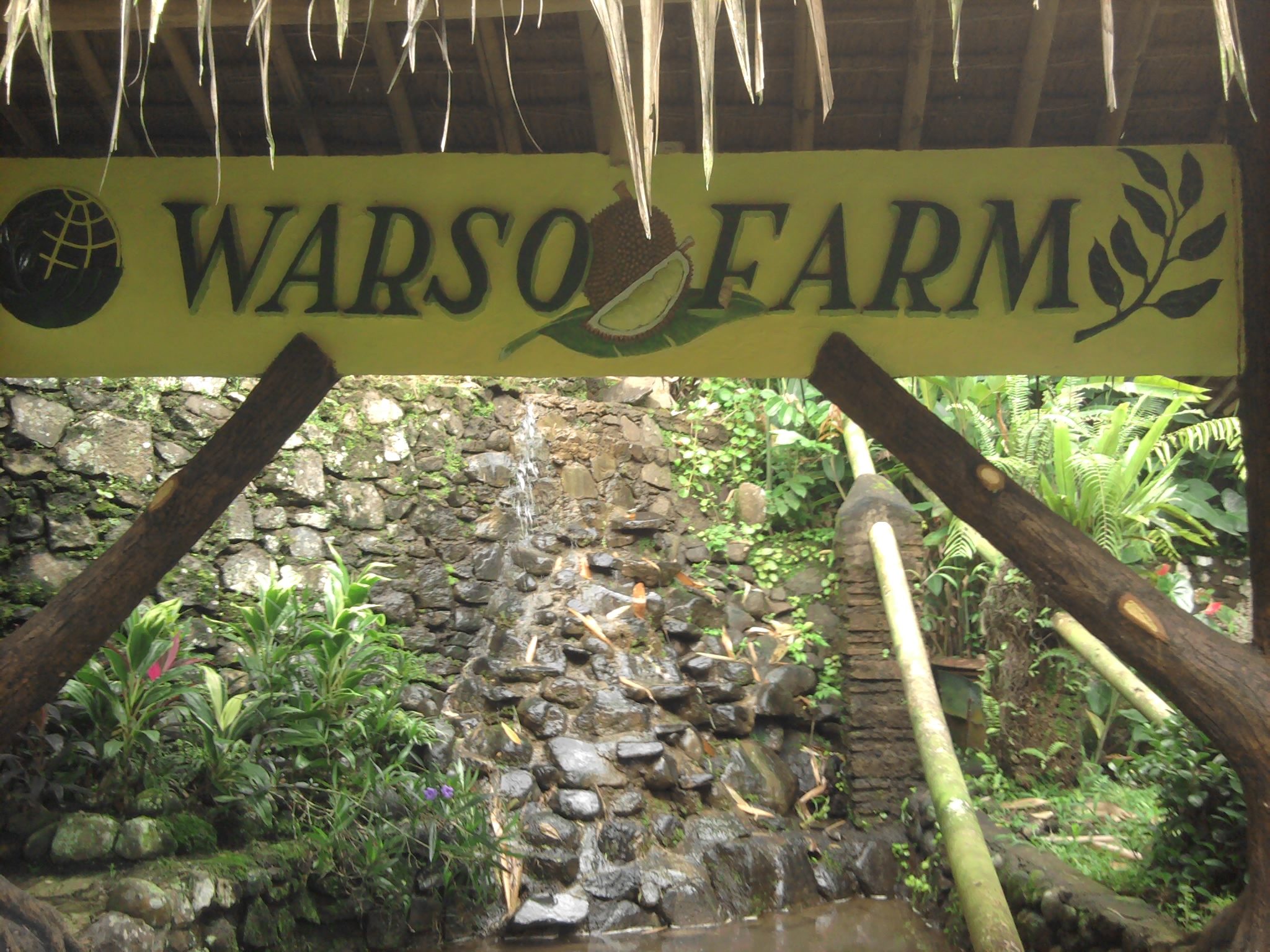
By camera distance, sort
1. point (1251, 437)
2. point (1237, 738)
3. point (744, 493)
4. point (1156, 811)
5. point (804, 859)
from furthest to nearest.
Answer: point (744, 493) → point (804, 859) → point (1156, 811) → point (1251, 437) → point (1237, 738)

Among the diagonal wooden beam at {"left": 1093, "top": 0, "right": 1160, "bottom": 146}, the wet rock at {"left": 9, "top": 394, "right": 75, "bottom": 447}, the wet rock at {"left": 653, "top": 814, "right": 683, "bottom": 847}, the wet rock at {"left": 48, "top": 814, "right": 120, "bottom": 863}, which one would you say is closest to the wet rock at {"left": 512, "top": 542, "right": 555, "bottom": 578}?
the wet rock at {"left": 653, "top": 814, "right": 683, "bottom": 847}

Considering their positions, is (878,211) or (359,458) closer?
(878,211)

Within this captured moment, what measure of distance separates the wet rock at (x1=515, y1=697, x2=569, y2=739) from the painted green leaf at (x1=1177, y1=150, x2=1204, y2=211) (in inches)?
153

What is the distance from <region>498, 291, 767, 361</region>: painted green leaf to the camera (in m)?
3.02

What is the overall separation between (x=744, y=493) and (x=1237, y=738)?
4.82 meters

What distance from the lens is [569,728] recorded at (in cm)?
538

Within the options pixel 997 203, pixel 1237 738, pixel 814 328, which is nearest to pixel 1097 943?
pixel 1237 738

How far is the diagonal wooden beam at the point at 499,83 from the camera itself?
8.91ft

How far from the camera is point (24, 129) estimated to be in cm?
298

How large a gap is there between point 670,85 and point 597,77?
11.0 inches

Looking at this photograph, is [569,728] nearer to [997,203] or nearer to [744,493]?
[744,493]

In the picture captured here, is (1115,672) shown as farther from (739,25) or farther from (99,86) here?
(99,86)

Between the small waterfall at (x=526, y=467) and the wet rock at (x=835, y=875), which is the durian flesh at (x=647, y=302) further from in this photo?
the small waterfall at (x=526, y=467)

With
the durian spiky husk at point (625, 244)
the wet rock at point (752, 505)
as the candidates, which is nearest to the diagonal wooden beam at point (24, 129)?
the durian spiky husk at point (625, 244)
